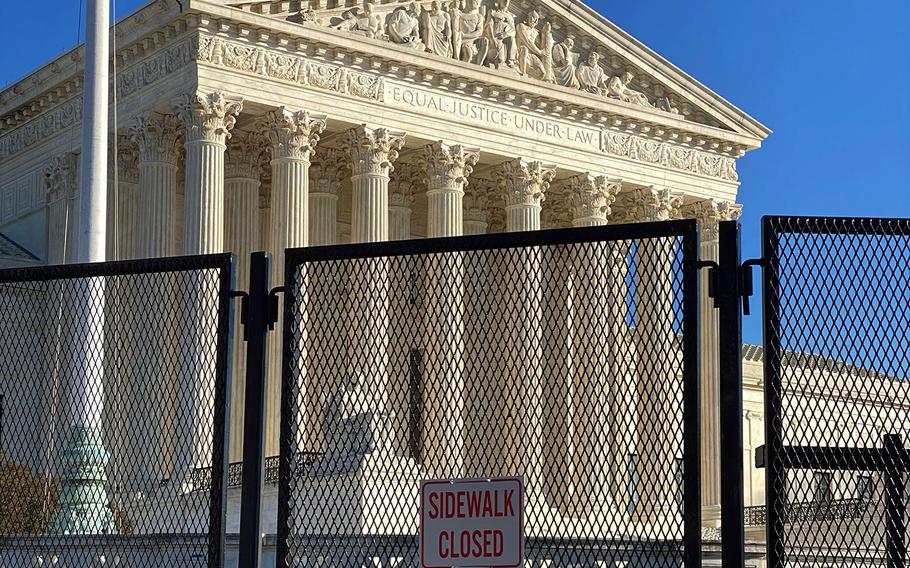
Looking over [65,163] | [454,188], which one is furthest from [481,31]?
[65,163]

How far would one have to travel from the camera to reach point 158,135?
42.8m

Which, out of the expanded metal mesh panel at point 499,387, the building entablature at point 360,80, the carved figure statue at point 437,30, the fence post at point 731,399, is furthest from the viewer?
the carved figure statue at point 437,30

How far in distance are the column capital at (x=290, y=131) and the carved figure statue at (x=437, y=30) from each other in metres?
5.35

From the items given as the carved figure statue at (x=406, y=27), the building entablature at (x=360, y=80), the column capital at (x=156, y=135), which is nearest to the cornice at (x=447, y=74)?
the building entablature at (x=360, y=80)

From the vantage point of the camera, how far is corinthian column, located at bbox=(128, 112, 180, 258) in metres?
41.3

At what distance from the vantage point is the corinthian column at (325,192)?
154 feet

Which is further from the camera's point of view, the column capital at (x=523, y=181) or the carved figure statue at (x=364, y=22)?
the column capital at (x=523, y=181)

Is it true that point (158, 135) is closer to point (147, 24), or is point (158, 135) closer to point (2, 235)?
point (147, 24)

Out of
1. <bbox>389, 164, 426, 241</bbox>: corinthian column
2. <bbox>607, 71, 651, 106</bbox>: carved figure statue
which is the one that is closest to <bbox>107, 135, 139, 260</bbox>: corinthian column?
<bbox>389, 164, 426, 241</bbox>: corinthian column

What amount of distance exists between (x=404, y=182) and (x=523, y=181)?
422 cm

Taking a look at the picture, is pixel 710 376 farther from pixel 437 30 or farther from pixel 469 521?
pixel 469 521

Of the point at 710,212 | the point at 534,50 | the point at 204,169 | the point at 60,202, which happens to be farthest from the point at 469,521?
the point at 710,212

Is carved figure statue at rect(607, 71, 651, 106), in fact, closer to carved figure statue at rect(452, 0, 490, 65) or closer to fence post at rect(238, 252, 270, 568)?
carved figure statue at rect(452, 0, 490, 65)

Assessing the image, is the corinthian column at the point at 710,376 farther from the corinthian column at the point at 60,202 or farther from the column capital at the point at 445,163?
the corinthian column at the point at 60,202
